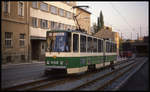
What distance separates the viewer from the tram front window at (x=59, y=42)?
1274 centimetres

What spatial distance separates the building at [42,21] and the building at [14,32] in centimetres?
277

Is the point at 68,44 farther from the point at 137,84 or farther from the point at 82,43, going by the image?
the point at 137,84

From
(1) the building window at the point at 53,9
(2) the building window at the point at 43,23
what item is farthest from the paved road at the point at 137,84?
(1) the building window at the point at 53,9

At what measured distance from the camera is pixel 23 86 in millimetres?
9820

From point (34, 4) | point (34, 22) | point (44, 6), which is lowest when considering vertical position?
point (34, 22)

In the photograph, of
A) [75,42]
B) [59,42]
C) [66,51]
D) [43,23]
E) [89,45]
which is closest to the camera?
[66,51]

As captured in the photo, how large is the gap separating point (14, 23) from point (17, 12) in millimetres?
1721

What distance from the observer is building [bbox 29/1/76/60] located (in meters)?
33.1

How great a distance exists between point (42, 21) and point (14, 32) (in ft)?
32.7

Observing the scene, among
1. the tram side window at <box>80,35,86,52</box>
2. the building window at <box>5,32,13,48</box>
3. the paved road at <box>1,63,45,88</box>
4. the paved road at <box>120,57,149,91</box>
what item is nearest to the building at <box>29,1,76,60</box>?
the building window at <box>5,32,13,48</box>

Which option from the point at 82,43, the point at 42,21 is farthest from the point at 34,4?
the point at 82,43

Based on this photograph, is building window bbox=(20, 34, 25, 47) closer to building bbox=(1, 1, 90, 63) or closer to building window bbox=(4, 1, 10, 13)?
building bbox=(1, 1, 90, 63)

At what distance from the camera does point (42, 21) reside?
36.2 metres

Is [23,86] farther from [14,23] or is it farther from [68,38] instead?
[14,23]
